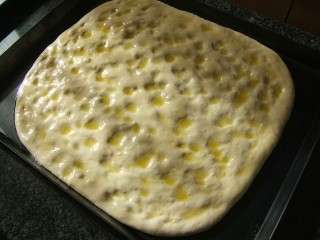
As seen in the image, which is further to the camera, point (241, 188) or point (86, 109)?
point (86, 109)

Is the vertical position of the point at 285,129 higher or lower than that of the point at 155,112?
lower

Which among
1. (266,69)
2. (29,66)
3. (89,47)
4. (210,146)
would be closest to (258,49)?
(266,69)

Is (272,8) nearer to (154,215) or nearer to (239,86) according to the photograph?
(239,86)
